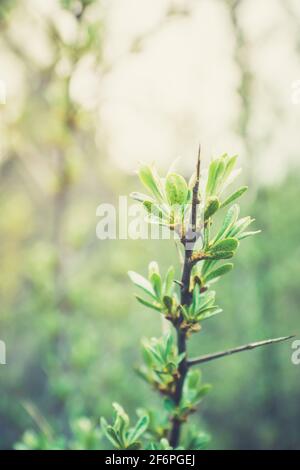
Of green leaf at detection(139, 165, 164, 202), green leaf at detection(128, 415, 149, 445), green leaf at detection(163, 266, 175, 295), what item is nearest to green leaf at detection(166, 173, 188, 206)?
green leaf at detection(139, 165, 164, 202)

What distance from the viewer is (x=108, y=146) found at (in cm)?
260

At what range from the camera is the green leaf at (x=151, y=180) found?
0.71m

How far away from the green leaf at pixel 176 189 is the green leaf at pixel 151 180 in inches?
1.1

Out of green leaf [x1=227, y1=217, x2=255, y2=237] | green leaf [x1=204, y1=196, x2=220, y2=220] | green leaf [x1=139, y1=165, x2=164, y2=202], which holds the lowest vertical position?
green leaf [x1=227, y1=217, x2=255, y2=237]

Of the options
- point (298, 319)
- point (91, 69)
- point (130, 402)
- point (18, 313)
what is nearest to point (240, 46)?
point (91, 69)

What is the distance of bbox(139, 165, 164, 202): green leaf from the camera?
2.31ft

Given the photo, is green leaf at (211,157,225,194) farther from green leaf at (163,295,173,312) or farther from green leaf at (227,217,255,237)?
green leaf at (163,295,173,312)

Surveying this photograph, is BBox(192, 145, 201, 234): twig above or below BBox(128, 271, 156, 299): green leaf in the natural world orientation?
above

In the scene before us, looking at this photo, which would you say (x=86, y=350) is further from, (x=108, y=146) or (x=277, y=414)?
(x=277, y=414)

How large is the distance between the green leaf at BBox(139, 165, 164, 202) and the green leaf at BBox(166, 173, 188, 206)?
0.03 metres

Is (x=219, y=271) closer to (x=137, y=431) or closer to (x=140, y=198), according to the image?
(x=140, y=198)

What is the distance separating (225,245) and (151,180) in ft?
0.57

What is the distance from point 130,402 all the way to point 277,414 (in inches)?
103

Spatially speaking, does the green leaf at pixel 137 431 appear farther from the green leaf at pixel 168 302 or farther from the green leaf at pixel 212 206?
the green leaf at pixel 212 206
